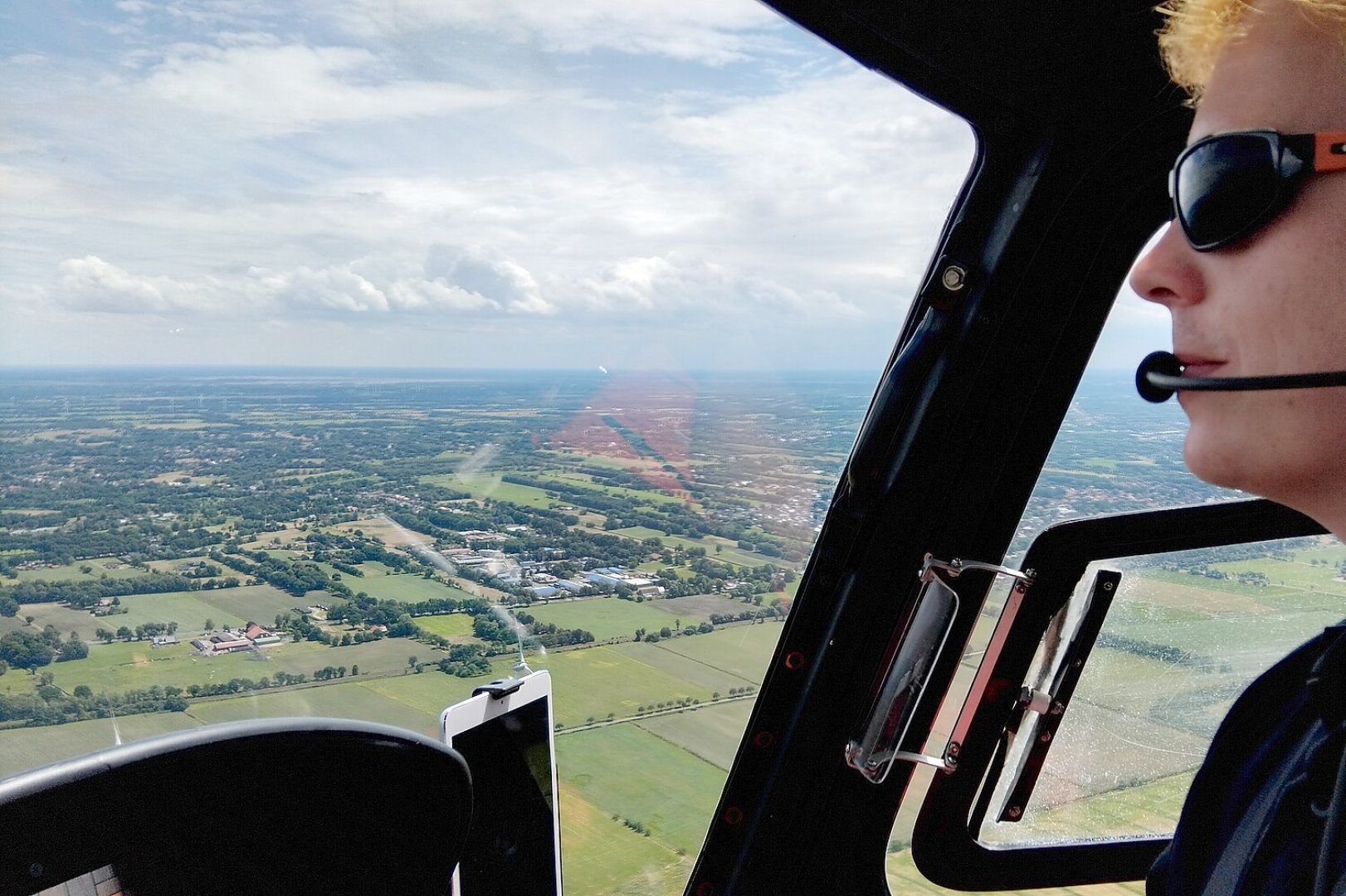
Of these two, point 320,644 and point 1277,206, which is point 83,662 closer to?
point 320,644

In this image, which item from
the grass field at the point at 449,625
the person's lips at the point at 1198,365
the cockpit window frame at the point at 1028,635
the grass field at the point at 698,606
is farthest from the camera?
the cockpit window frame at the point at 1028,635

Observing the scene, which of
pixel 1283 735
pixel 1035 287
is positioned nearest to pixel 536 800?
pixel 1283 735

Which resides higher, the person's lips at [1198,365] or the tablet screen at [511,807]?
the person's lips at [1198,365]

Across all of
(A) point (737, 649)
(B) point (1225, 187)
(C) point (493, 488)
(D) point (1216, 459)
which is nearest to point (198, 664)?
(C) point (493, 488)

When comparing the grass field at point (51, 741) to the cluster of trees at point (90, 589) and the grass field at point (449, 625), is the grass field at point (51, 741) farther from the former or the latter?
the grass field at point (449, 625)

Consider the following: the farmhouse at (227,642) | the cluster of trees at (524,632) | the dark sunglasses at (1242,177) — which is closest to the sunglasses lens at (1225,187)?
the dark sunglasses at (1242,177)

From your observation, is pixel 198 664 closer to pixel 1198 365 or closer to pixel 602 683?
pixel 602 683

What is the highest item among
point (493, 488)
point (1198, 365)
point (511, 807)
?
point (1198, 365)
